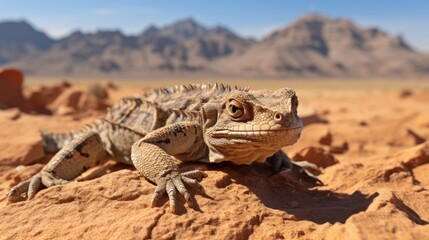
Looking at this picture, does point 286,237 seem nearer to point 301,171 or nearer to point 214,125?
point 214,125

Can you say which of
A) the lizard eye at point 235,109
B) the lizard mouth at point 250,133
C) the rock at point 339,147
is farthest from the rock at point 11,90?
the lizard eye at point 235,109

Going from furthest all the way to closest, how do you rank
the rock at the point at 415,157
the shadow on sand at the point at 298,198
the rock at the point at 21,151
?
the rock at the point at 21,151 → the rock at the point at 415,157 → the shadow on sand at the point at 298,198

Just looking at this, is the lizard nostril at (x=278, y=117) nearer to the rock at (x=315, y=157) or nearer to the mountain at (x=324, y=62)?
the rock at (x=315, y=157)

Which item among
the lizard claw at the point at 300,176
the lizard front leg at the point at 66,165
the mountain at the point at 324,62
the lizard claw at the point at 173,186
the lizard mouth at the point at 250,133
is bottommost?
the mountain at the point at 324,62

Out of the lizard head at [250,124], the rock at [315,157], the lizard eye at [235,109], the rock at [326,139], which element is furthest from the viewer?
the rock at [326,139]

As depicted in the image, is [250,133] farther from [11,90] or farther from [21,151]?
[11,90]

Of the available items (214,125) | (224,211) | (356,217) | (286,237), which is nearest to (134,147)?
(214,125)

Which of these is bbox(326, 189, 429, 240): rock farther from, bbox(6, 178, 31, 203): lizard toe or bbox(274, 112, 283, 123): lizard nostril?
bbox(6, 178, 31, 203): lizard toe
